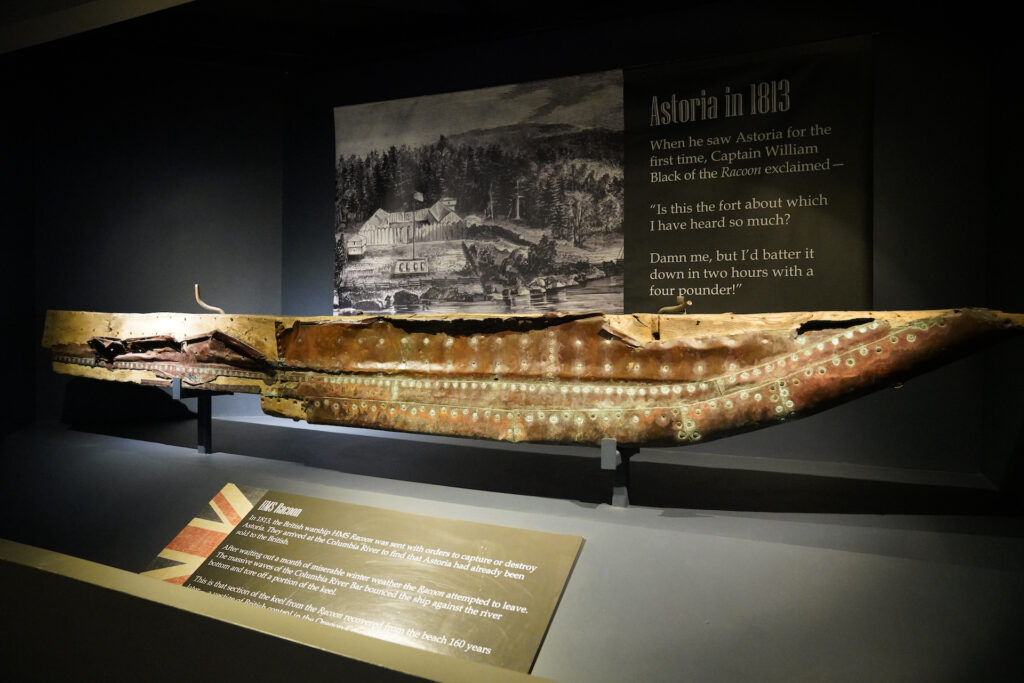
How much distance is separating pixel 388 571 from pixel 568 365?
0.96 meters

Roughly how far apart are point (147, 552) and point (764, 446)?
284 cm

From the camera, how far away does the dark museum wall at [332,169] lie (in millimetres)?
2891

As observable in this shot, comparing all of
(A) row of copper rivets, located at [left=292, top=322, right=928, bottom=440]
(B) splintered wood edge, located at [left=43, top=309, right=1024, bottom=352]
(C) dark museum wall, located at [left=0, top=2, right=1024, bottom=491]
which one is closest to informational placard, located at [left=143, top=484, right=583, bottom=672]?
(A) row of copper rivets, located at [left=292, top=322, right=928, bottom=440]

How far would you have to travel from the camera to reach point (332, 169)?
4.60 meters

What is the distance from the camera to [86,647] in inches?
68.8

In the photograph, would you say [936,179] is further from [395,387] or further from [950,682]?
[395,387]

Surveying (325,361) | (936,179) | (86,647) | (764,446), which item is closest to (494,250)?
(325,361)

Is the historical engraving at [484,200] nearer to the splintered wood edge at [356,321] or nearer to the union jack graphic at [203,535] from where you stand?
the splintered wood edge at [356,321]

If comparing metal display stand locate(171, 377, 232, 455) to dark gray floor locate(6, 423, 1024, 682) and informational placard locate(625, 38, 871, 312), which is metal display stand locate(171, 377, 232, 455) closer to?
dark gray floor locate(6, 423, 1024, 682)

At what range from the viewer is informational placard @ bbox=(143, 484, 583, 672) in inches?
71.4

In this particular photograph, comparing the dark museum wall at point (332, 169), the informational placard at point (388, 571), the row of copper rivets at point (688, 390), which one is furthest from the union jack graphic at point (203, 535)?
the dark museum wall at point (332, 169)

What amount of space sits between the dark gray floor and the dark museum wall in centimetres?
98

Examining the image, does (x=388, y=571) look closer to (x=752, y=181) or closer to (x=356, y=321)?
(x=356, y=321)

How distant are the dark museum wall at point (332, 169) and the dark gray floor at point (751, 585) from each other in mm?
980
